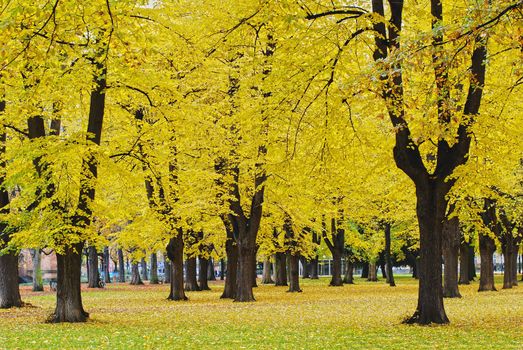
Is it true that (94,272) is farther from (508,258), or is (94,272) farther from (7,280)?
(508,258)

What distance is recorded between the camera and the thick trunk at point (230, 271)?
118 feet

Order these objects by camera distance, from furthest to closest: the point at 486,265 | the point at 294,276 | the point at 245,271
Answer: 1. the point at 294,276
2. the point at 486,265
3. the point at 245,271

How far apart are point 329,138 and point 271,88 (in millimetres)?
2201

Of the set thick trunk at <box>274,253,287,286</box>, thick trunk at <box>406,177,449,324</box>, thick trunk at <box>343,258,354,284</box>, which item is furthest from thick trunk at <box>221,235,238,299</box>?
thick trunk at <box>343,258,354,284</box>

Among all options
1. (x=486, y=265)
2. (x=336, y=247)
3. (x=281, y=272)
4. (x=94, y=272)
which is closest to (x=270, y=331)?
(x=486, y=265)

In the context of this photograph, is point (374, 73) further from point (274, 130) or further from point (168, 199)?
point (168, 199)

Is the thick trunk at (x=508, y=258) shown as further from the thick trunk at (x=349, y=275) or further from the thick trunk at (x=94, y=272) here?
the thick trunk at (x=94, y=272)

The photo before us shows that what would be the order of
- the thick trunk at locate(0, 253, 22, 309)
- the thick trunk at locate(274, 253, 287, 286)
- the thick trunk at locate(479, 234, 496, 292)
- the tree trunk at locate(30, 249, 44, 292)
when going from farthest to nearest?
1. the thick trunk at locate(274, 253, 287, 286)
2. the tree trunk at locate(30, 249, 44, 292)
3. the thick trunk at locate(479, 234, 496, 292)
4. the thick trunk at locate(0, 253, 22, 309)

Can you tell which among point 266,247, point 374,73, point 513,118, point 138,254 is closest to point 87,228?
point 374,73

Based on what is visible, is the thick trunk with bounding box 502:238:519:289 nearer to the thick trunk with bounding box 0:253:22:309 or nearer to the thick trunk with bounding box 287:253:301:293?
the thick trunk with bounding box 287:253:301:293

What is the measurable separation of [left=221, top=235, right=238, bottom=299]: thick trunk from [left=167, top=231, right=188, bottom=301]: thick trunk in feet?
7.45

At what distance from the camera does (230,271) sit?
36.9 m

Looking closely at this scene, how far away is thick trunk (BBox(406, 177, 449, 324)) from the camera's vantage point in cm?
1750

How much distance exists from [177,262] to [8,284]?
9349 millimetres
